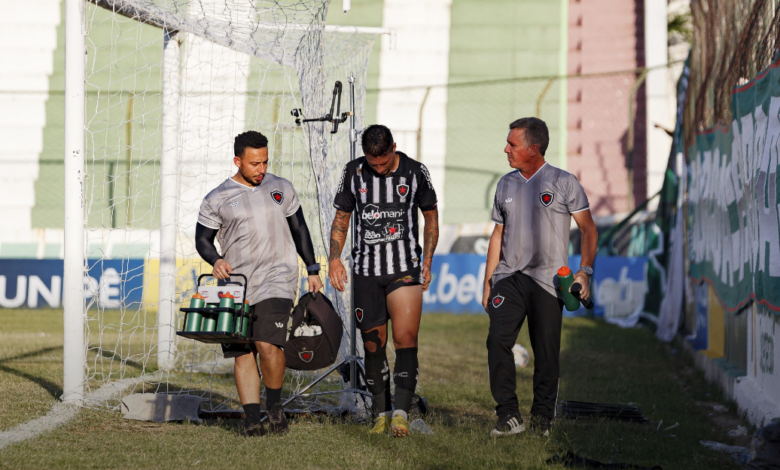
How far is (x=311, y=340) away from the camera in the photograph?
5801 mm

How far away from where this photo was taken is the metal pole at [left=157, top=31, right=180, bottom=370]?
344 inches

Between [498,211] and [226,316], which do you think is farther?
[498,211]

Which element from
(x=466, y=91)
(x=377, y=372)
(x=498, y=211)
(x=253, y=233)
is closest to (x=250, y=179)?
(x=253, y=233)

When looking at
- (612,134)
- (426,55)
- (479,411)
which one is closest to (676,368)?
(479,411)

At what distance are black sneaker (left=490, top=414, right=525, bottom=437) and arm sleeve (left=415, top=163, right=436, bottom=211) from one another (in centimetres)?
150

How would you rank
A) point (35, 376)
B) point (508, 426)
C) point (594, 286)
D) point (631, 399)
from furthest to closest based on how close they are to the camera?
point (594, 286) < point (35, 376) < point (631, 399) < point (508, 426)

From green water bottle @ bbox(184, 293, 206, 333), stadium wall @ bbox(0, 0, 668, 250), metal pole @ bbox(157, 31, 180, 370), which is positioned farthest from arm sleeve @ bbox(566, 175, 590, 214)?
stadium wall @ bbox(0, 0, 668, 250)

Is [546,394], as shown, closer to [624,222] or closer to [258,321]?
[258,321]

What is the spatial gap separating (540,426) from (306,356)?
158 centimetres

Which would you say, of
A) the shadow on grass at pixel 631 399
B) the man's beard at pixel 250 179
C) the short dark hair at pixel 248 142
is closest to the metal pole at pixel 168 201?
the man's beard at pixel 250 179

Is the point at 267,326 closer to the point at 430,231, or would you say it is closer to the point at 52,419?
the point at 430,231

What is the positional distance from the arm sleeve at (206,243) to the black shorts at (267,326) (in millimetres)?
423

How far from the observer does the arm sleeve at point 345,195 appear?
19.6ft

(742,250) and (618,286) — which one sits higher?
(742,250)
